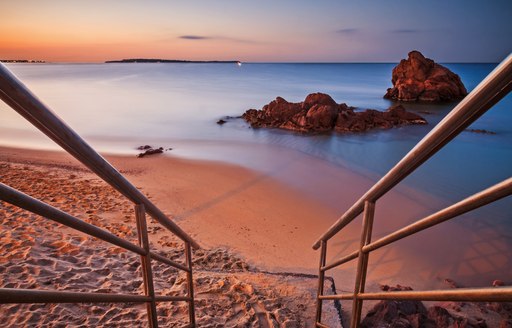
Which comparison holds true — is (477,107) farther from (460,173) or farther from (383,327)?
(460,173)

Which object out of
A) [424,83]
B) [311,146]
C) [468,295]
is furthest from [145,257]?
[424,83]

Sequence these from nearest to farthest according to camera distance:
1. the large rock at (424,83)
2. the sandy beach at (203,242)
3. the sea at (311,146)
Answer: the sandy beach at (203,242)
the sea at (311,146)
the large rock at (424,83)

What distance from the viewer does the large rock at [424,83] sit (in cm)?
3361

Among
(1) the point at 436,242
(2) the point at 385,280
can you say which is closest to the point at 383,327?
(2) the point at 385,280

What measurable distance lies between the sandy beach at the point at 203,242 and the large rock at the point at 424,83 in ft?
89.2

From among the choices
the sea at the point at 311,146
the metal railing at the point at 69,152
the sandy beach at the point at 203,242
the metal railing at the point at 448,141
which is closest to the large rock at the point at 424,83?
the sea at the point at 311,146

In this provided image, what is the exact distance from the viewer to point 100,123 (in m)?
22.7

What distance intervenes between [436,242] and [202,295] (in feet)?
19.0

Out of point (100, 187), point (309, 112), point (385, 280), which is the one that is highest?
point (309, 112)

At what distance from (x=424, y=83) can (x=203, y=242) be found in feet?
118

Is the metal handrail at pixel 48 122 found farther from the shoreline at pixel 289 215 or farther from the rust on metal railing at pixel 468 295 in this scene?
the shoreline at pixel 289 215

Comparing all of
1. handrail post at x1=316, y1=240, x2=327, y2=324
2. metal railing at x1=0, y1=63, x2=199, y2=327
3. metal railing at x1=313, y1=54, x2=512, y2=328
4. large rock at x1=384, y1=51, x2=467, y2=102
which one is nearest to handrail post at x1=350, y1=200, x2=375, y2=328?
metal railing at x1=313, y1=54, x2=512, y2=328

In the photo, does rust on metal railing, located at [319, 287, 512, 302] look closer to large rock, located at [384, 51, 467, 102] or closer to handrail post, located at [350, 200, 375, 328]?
handrail post, located at [350, 200, 375, 328]

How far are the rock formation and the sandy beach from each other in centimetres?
677
